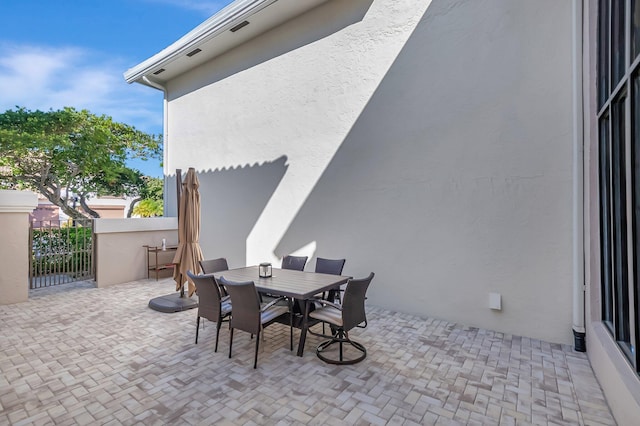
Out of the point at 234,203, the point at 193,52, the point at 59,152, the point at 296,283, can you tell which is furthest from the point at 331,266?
the point at 59,152

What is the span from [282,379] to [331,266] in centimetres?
202

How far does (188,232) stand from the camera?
5371mm

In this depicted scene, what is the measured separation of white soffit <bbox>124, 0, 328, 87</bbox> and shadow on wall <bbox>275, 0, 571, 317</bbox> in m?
2.91

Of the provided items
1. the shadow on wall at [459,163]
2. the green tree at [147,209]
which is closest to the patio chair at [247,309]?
the shadow on wall at [459,163]

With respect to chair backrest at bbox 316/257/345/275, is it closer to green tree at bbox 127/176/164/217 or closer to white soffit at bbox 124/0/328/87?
white soffit at bbox 124/0/328/87

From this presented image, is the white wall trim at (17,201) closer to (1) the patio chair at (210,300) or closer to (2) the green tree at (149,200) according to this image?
(1) the patio chair at (210,300)

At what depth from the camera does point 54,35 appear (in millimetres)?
13391

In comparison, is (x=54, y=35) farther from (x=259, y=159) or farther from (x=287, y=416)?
(x=287, y=416)

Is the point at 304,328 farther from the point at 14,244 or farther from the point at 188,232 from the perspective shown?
the point at 14,244

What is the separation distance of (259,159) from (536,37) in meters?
5.39

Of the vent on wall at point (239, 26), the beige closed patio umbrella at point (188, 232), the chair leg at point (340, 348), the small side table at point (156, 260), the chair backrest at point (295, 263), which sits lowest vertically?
the chair leg at point (340, 348)

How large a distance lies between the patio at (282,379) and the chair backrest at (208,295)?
0.45m

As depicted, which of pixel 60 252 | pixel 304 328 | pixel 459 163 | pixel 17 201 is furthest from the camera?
pixel 60 252

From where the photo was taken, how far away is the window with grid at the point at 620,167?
7.25 feet
